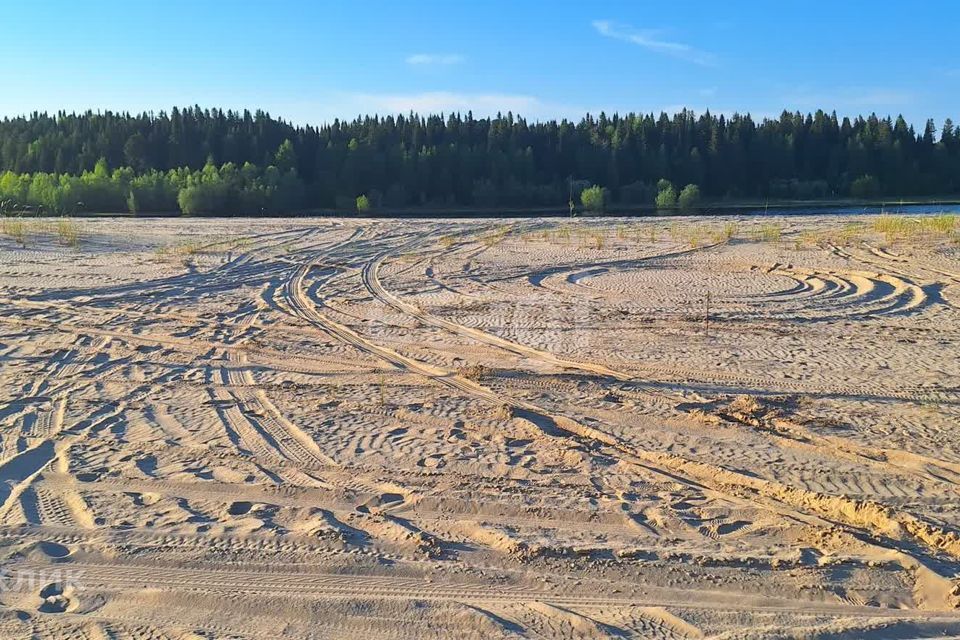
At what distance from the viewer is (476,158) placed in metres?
60.8

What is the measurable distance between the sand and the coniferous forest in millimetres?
42576

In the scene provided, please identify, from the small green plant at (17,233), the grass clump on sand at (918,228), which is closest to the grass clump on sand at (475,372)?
the grass clump on sand at (918,228)

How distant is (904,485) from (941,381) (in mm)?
2923

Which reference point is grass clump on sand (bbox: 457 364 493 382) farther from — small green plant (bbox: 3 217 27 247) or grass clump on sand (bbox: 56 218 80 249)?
small green plant (bbox: 3 217 27 247)

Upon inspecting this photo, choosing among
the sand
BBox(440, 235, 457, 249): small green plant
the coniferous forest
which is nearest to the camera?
the sand

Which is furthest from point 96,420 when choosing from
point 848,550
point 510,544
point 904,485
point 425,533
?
point 904,485

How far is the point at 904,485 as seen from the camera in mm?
4855

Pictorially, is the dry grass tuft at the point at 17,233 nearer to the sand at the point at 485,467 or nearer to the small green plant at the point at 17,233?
the small green plant at the point at 17,233

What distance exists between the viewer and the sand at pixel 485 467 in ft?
12.0

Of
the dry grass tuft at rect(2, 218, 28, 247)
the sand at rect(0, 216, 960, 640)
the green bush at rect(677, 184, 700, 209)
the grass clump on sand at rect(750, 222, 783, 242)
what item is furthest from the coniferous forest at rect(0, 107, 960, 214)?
the sand at rect(0, 216, 960, 640)

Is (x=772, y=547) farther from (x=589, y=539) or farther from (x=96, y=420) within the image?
(x=96, y=420)

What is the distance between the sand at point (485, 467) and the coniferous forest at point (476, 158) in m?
42.6

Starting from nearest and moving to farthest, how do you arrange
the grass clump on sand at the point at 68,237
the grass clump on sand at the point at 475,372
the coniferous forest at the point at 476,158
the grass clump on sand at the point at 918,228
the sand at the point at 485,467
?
the sand at the point at 485,467 → the grass clump on sand at the point at 475,372 → the grass clump on sand at the point at 918,228 → the grass clump on sand at the point at 68,237 → the coniferous forest at the point at 476,158

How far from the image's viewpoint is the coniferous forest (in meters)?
56.2
